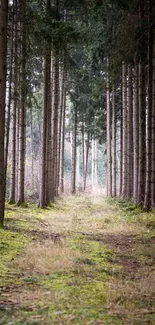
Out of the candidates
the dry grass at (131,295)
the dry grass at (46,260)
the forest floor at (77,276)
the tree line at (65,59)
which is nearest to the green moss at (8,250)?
the forest floor at (77,276)

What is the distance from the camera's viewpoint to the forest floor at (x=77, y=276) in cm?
384

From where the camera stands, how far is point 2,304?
4121mm

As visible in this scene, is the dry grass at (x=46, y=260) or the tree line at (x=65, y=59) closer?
the dry grass at (x=46, y=260)

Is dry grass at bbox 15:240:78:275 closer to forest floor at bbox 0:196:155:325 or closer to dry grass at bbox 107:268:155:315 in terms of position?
forest floor at bbox 0:196:155:325

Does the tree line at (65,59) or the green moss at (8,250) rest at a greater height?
the tree line at (65,59)

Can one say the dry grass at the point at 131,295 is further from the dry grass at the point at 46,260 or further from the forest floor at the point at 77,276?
the dry grass at the point at 46,260

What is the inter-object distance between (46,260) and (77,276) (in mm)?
830

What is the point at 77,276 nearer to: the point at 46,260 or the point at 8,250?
the point at 46,260

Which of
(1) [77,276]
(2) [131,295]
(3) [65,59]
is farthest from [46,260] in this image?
(3) [65,59]

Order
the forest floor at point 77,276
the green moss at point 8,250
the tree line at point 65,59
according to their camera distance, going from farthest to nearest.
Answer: the tree line at point 65,59
the green moss at point 8,250
the forest floor at point 77,276

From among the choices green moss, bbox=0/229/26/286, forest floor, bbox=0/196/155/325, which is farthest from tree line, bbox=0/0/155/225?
forest floor, bbox=0/196/155/325

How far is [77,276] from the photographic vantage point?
5.27m

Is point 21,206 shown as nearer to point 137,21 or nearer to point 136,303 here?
point 137,21

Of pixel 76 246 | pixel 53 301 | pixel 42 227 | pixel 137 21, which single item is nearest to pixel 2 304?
pixel 53 301
